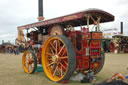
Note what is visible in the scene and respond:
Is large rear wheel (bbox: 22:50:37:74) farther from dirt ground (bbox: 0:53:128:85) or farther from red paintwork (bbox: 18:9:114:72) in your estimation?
red paintwork (bbox: 18:9:114:72)

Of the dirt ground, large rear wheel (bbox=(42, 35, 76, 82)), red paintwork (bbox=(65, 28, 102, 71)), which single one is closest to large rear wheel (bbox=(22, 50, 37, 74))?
the dirt ground

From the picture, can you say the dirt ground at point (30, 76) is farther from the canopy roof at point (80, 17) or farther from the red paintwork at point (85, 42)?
the canopy roof at point (80, 17)

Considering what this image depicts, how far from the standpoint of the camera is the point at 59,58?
4.91 metres

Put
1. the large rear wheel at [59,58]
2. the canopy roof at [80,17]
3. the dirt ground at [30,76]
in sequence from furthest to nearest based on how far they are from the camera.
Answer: the dirt ground at [30,76]
the canopy roof at [80,17]
the large rear wheel at [59,58]

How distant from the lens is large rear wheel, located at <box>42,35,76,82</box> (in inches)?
174

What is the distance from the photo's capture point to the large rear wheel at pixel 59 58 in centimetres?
443

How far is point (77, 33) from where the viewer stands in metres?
5.08

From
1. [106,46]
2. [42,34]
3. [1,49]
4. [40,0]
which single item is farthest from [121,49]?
[1,49]

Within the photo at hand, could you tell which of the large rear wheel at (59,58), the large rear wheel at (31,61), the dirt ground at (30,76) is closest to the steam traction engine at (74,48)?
the large rear wheel at (59,58)

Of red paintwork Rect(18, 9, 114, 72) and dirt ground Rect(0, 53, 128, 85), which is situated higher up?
red paintwork Rect(18, 9, 114, 72)

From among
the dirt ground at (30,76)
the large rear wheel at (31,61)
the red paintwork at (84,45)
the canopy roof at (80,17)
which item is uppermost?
the canopy roof at (80,17)

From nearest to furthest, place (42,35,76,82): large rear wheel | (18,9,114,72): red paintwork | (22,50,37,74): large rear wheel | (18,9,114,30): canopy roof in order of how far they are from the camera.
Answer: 1. (42,35,76,82): large rear wheel
2. (18,9,114,30): canopy roof
3. (18,9,114,72): red paintwork
4. (22,50,37,74): large rear wheel

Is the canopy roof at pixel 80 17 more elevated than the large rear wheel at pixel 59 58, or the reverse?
the canopy roof at pixel 80 17

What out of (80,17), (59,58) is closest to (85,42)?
(80,17)
